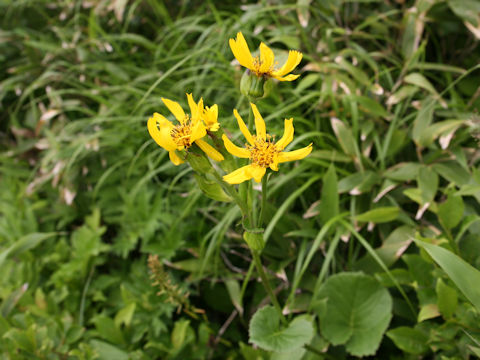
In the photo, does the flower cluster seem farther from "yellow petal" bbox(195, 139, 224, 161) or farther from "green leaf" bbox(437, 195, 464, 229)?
"green leaf" bbox(437, 195, 464, 229)

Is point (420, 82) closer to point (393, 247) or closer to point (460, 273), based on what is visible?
point (393, 247)

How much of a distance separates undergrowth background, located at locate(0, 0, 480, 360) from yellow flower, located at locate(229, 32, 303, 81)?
43 cm

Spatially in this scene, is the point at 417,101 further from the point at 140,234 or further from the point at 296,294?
the point at 140,234

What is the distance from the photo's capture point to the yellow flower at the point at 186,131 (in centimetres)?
63

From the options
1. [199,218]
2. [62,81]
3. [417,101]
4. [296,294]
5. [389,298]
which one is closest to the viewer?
[389,298]

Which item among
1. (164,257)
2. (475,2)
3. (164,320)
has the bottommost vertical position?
(164,320)

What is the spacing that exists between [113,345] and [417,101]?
109 centimetres

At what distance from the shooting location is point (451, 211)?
94cm

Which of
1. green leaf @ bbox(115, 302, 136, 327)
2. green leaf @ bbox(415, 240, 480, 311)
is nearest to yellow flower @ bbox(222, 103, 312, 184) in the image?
green leaf @ bbox(415, 240, 480, 311)

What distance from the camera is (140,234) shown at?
1.29 meters

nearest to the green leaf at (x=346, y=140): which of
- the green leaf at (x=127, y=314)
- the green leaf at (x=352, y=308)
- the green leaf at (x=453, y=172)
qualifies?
the green leaf at (x=453, y=172)

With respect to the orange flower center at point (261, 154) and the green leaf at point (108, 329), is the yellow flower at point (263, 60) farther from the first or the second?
the green leaf at point (108, 329)

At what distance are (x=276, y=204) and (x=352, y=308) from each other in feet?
1.17

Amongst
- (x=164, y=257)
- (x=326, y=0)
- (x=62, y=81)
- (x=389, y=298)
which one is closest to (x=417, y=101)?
(x=326, y=0)
